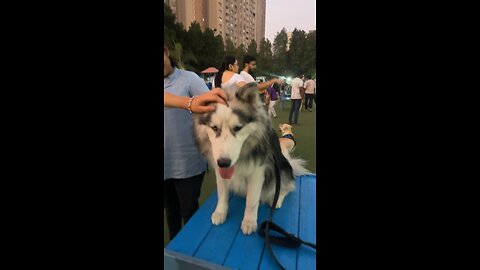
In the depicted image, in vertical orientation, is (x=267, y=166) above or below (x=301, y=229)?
above

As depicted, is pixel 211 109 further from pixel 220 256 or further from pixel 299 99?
pixel 220 256

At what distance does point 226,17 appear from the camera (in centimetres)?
74

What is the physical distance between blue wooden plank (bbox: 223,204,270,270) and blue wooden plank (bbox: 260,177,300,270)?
2cm

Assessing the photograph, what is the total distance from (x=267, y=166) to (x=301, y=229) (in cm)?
24

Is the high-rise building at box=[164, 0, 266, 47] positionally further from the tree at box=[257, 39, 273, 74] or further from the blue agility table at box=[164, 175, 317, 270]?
the blue agility table at box=[164, 175, 317, 270]

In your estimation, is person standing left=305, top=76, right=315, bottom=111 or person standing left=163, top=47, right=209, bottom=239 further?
person standing left=163, top=47, right=209, bottom=239

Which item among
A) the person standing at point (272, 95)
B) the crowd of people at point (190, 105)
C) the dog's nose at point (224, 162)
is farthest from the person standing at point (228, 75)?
the dog's nose at point (224, 162)

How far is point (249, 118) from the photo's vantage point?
0.67m

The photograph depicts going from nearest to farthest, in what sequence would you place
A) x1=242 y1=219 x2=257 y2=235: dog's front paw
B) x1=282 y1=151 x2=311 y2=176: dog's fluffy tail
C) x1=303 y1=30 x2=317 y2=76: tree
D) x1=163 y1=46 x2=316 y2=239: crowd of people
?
1. x1=303 y1=30 x2=317 y2=76: tree
2. x1=163 y1=46 x2=316 y2=239: crowd of people
3. x1=242 y1=219 x2=257 y2=235: dog's front paw
4. x1=282 y1=151 x2=311 y2=176: dog's fluffy tail

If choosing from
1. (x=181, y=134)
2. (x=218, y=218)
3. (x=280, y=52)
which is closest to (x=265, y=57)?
(x=280, y=52)

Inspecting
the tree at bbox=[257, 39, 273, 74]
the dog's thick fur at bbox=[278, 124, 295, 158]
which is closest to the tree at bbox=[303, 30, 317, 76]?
the tree at bbox=[257, 39, 273, 74]

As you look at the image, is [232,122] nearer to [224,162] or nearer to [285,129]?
[224,162]

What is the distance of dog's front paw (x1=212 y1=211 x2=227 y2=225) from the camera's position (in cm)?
82
